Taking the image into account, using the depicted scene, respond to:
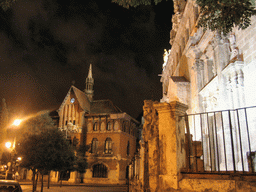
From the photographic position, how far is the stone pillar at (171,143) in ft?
18.5

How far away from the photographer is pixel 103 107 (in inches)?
1783

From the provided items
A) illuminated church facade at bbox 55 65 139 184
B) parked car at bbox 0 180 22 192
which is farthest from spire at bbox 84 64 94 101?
parked car at bbox 0 180 22 192

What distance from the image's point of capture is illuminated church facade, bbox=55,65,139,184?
37.0 meters

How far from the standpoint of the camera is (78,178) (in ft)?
121

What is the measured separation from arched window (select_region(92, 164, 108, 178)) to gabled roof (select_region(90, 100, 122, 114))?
34.8 feet

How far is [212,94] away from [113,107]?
32.4m

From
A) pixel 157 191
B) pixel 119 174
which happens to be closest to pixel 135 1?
pixel 157 191

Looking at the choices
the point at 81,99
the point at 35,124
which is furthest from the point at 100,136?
the point at 35,124

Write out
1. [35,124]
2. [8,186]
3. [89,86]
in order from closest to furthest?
[8,186]
[35,124]
[89,86]

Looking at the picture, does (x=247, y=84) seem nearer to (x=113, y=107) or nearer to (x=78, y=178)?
(x=78, y=178)

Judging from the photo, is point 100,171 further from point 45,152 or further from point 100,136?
point 45,152

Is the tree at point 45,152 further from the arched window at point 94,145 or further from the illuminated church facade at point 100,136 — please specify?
the arched window at point 94,145

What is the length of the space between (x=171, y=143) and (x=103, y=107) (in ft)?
131

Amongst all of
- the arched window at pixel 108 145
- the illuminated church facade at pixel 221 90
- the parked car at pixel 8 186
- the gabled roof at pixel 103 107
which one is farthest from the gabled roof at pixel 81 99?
the parked car at pixel 8 186
